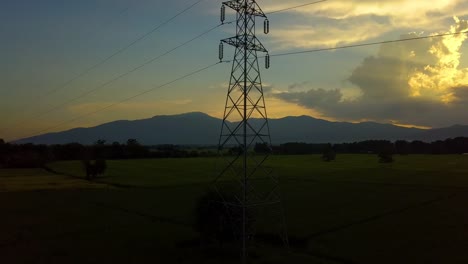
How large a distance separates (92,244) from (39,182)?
58605mm

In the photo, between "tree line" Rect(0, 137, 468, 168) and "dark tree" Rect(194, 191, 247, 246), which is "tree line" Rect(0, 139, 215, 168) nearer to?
"tree line" Rect(0, 137, 468, 168)

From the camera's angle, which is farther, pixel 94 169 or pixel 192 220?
pixel 94 169

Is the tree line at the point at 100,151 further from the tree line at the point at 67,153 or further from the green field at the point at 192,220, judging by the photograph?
the green field at the point at 192,220

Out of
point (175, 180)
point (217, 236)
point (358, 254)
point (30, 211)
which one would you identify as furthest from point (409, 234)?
point (175, 180)

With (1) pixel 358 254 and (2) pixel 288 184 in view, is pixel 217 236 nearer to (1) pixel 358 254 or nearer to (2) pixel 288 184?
(1) pixel 358 254

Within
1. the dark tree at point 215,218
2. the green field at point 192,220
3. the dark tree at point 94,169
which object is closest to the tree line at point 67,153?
the dark tree at point 94,169

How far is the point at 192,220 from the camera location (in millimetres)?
44406

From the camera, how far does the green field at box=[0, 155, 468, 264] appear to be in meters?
30.8

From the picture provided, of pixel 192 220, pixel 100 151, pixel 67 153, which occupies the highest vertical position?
pixel 100 151

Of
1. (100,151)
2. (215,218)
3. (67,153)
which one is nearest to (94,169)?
(100,151)

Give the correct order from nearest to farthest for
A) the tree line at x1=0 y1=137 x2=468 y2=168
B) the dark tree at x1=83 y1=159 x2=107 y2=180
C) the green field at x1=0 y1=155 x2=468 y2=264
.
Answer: the green field at x1=0 y1=155 x2=468 y2=264
the dark tree at x1=83 y1=159 x2=107 y2=180
the tree line at x1=0 y1=137 x2=468 y2=168

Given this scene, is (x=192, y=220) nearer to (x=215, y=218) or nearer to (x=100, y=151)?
(x=215, y=218)

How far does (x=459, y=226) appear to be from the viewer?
39.2m

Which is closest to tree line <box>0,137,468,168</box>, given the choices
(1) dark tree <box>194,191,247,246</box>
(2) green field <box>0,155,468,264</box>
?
(2) green field <box>0,155,468,264</box>
